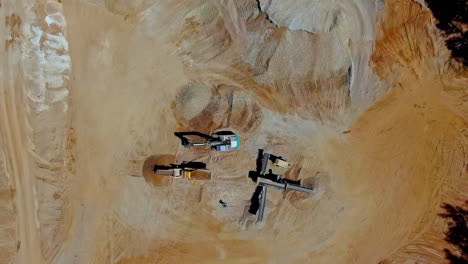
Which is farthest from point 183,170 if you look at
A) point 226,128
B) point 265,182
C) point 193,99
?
point 265,182

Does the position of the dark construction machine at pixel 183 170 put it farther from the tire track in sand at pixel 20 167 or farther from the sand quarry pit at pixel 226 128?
the tire track in sand at pixel 20 167

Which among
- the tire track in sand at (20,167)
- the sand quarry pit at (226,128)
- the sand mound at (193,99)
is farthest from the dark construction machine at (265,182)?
the tire track in sand at (20,167)

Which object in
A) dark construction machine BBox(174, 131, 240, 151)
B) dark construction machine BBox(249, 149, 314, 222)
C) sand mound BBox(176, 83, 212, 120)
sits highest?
sand mound BBox(176, 83, 212, 120)

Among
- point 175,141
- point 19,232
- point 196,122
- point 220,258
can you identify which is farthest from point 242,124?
point 19,232

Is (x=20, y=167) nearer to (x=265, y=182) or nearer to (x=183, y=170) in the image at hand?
(x=183, y=170)

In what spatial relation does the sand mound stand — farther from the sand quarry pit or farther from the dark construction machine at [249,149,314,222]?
the dark construction machine at [249,149,314,222]

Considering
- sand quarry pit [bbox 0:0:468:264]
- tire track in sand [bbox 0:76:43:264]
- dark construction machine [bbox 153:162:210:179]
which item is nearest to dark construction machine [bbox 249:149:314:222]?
sand quarry pit [bbox 0:0:468:264]

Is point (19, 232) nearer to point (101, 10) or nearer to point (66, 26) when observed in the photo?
point (66, 26)
